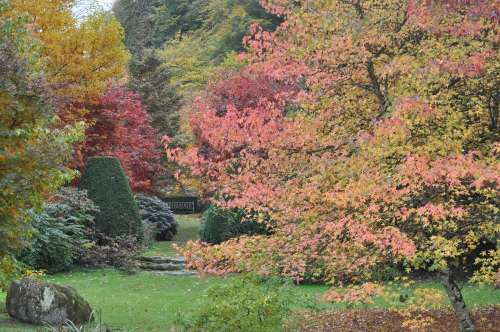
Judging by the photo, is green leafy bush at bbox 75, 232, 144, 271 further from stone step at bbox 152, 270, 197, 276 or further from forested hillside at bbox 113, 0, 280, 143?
forested hillside at bbox 113, 0, 280, 143

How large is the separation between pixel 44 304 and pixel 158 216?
13832 millimetres

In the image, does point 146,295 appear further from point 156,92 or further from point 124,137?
point 156,92

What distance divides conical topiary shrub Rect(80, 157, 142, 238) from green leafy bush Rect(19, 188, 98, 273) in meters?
0.48

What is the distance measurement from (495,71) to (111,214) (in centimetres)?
1360

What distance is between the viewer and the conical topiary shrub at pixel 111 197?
1892cm

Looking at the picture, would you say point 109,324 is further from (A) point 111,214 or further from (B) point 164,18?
(B) point 164,18

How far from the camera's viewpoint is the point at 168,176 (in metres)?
33.7

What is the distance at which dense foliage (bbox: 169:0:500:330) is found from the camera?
659 centimetres

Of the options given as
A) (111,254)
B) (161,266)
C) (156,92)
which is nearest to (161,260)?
(161,266)

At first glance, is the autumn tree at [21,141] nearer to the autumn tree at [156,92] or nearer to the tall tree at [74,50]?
the tall tree at [74,50]

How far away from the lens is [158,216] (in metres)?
23.9

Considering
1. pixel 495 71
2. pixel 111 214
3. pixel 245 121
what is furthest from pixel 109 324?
pixel 111 214

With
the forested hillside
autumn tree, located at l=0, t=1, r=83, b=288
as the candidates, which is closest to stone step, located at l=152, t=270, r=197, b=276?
autumn tree, located at l=0, t=1, r=83, b=288

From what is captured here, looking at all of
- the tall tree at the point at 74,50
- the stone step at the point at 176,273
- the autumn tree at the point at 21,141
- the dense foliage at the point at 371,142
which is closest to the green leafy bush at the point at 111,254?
the stone step at the point at 176,273
